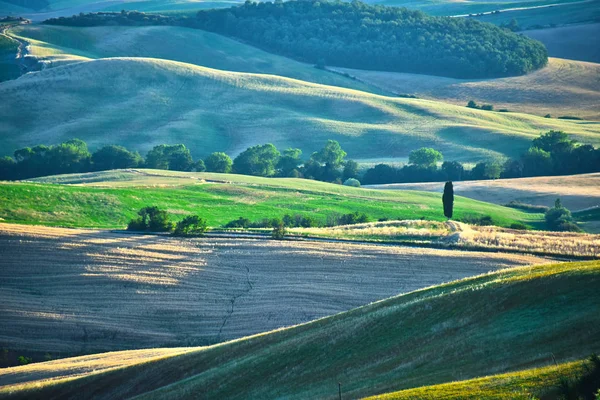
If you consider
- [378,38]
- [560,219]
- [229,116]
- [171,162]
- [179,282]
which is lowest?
[179,282]

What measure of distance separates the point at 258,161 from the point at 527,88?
63669 millimetres

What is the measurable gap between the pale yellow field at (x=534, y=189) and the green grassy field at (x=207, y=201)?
4.28 meters

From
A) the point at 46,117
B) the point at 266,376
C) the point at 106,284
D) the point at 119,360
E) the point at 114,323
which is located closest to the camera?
the point at 266,376

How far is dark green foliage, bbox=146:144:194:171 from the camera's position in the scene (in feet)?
314

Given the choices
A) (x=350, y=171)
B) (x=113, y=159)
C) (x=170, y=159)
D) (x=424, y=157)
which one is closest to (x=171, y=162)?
(x=170, y=159)

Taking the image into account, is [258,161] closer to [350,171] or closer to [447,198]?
[350,171]

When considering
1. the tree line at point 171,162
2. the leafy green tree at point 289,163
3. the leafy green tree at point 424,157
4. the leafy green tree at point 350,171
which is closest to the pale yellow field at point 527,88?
the leafy green tree at point 424,157

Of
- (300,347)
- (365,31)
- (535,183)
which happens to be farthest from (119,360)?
(365,31)

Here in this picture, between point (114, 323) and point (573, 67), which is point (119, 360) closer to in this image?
point (114, 323)

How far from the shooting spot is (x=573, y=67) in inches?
5999

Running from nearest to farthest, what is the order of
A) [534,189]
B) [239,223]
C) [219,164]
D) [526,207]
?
[239,223] → [526,207] → [534,189] → [219,164]

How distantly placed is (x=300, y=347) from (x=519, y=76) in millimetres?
133378

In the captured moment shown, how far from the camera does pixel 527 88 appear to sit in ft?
472

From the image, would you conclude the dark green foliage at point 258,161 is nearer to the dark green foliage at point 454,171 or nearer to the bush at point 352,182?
the bush at point 352,182
